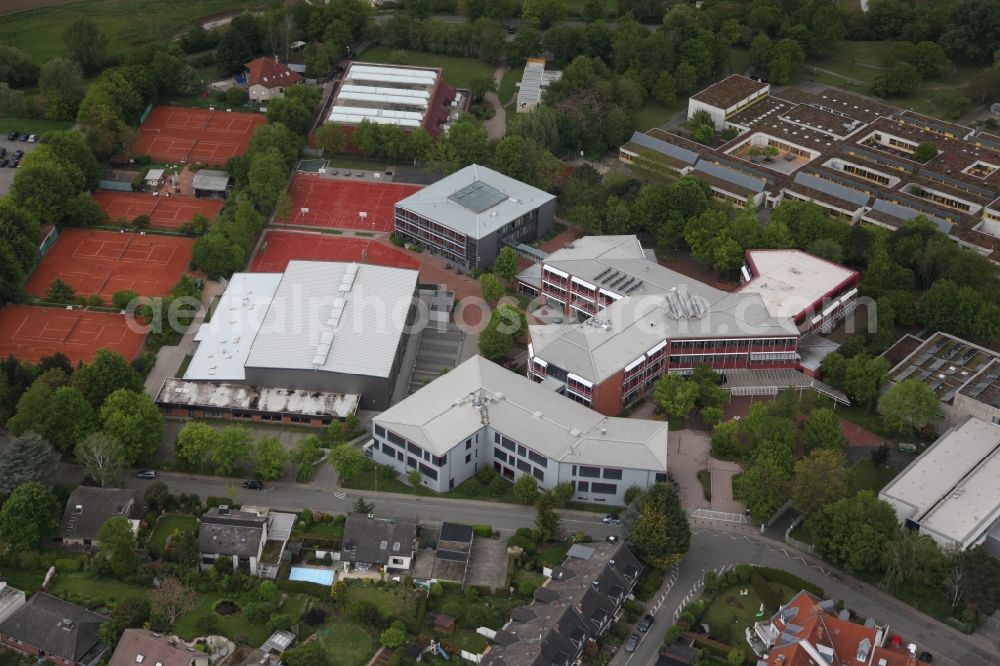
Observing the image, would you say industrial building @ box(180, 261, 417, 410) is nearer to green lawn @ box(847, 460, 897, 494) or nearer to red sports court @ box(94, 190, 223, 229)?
red sports court @ box(94, 190, 223, 229)

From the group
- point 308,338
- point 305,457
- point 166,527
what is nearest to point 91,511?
point 166,527

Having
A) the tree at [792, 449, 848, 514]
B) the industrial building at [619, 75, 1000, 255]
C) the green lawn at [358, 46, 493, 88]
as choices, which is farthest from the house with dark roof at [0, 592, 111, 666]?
the green lawn at [358, 46, 493, 88]

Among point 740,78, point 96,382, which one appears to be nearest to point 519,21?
point 740,78

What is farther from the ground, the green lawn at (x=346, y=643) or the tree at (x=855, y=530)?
the tree at (x=855, y=530)

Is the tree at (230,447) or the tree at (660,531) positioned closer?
the tree at (660,531)

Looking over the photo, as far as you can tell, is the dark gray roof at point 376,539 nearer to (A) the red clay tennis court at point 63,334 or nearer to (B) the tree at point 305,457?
(B) the tree at point 305,457

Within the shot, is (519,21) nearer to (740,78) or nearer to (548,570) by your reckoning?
(740,78)

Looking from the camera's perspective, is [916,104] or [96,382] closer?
[96,382]

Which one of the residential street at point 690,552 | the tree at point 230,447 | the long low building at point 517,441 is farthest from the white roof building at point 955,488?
the tree at point 230,447
